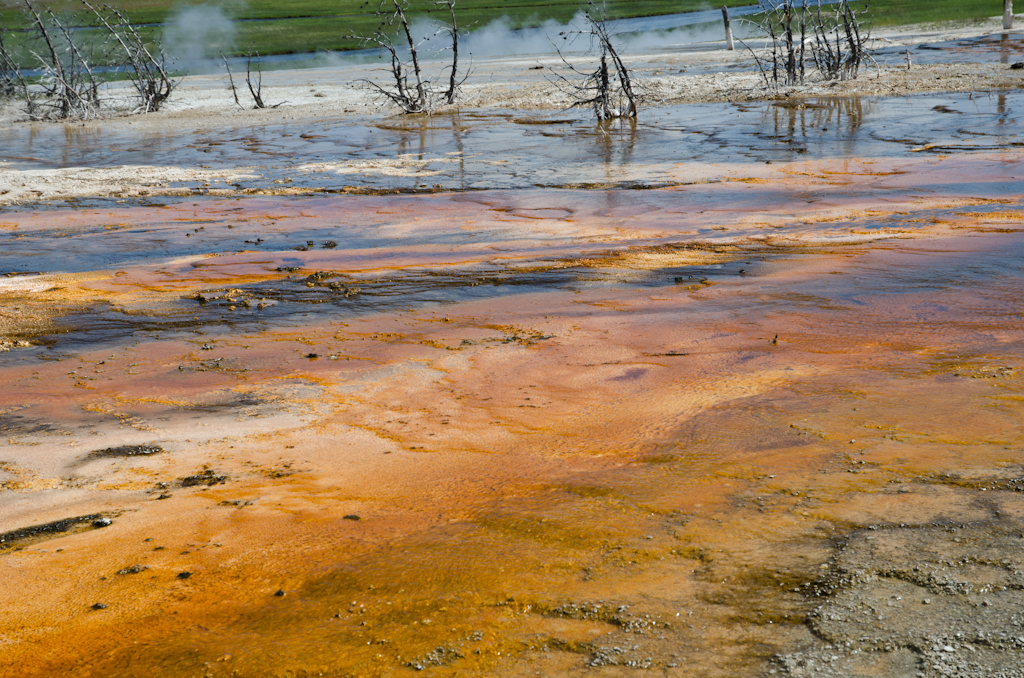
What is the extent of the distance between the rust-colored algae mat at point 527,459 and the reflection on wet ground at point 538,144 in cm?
401

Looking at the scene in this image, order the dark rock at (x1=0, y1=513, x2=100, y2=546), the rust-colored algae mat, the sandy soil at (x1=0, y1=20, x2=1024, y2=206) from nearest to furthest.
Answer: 1. the rust-colored algae mat
2. the dark rock at (x1=0, y1=513, x2=100, y2=546)
3. the sandy soil at (x1=0, y1=20, x2=1024, y2=206)

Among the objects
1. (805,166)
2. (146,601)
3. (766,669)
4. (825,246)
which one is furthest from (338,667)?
(805,166)

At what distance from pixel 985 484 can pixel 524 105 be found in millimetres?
16626

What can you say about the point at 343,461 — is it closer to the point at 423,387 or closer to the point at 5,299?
the point at 423,387

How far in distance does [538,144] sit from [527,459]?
34.7 feet

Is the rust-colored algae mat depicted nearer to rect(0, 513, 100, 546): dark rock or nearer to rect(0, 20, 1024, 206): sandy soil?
rect(0, 513, 100, 546): dark rock

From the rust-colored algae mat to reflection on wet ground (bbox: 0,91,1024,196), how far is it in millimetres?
4011

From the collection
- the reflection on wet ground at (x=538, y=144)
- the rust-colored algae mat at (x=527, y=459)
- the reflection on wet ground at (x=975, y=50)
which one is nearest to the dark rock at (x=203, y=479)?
the rust-colored algae mat at (x=527, y=459)

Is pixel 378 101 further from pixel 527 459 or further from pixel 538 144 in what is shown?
pixel 527 459

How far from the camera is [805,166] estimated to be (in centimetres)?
1012

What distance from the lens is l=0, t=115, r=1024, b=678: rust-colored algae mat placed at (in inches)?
87.0

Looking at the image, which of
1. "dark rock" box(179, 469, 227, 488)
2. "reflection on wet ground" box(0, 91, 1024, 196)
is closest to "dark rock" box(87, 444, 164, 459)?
"dark rock" box(179, 469, 227, 488)

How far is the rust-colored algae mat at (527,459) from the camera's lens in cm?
221

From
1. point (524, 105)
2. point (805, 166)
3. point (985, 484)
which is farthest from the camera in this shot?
point (524, 105)
